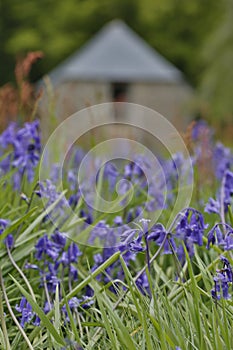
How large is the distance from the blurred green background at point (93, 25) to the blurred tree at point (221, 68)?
1165 centimetres

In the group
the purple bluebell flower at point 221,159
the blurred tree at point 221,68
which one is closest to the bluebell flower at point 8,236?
the purple bluebell flower at point 221,159

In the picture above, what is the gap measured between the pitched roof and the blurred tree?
232 cm

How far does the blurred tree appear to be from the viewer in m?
28.7

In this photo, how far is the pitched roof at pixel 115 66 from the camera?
30062mm

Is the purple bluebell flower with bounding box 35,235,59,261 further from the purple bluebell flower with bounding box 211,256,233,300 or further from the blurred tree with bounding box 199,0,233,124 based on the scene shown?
the blurred tree with bounding box 199,0,233,124

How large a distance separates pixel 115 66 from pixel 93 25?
1499 centimetres

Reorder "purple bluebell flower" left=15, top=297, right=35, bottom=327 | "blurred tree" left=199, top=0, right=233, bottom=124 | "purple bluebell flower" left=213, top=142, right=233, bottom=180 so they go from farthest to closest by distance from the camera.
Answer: "blurred tree" left=199, top=0, right=233, bottom=124, "purple bluebell flower" left=213, top=142, right=233, bottom=180, "purple bluebell flower" left=15, top=297, right=35, bottom=327

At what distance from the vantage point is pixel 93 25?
147 ft

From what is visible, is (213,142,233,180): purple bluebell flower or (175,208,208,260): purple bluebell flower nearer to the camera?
(175,208,208,260): purple bluebell flower

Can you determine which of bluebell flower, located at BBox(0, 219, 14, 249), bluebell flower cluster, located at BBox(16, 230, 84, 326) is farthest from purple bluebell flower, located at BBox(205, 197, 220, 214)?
bluebell flower, located at BBox(0, 219, 14, 249)

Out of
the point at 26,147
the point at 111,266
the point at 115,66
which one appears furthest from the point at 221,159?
the point at 115,66

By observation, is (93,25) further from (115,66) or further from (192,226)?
(192,226)

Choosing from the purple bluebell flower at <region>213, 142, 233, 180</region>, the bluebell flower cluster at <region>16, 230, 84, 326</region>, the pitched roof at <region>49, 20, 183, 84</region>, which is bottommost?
the pitched roof at <region>49, 20, 183, 84</region>

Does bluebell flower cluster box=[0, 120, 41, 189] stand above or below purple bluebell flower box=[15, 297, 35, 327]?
Answer: above
